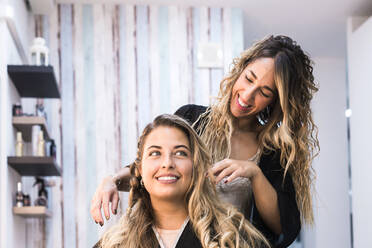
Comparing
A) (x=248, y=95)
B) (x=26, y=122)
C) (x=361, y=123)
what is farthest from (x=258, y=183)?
(x=361, y=123)

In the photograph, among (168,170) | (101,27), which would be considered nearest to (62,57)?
(101,27)

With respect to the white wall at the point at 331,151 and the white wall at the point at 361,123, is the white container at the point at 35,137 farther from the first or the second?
the white wall at the point at 331,151

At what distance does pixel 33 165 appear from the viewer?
3395 mm

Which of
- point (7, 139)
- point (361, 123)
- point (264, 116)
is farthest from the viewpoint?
point (361, 123)

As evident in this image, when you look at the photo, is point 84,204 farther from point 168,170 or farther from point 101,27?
point 168,170

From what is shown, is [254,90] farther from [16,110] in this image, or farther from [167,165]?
[16,110]

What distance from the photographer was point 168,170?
186 cm

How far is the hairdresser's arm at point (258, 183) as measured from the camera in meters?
1.79

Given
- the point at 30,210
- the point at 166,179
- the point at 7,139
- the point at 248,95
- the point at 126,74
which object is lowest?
the point at 30,210

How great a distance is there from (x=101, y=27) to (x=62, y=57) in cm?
35

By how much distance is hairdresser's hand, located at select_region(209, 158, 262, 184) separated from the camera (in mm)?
1779

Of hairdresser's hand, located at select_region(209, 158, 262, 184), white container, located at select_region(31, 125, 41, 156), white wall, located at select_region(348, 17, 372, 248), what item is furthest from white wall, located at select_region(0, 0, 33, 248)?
white wall, located at select_region(348, 17, 372, 248)

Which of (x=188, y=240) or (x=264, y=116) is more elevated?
(x=264, y=116)

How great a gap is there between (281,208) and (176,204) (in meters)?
0.33
